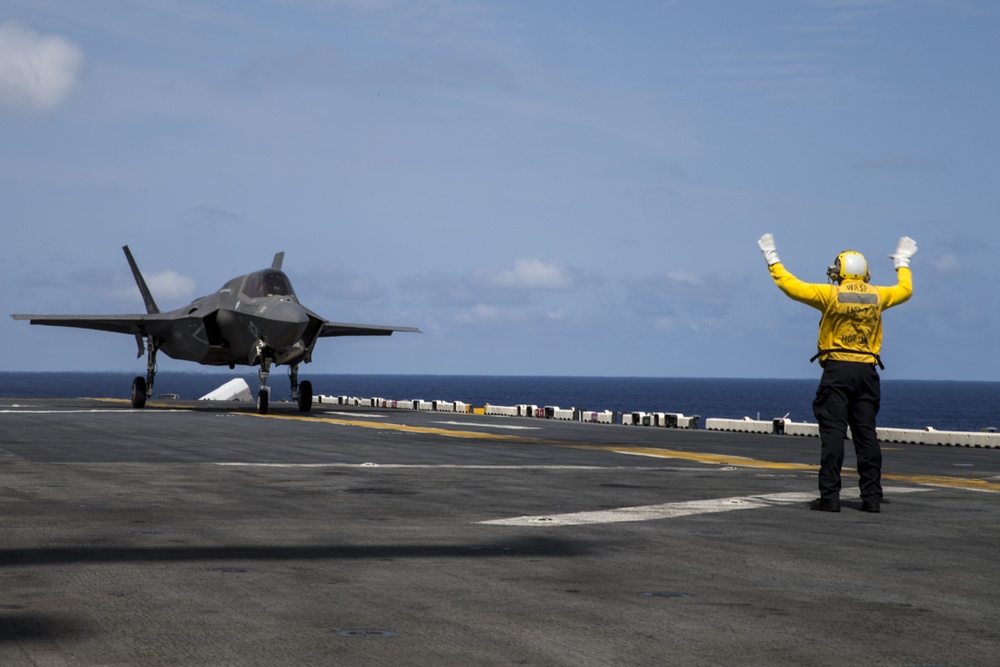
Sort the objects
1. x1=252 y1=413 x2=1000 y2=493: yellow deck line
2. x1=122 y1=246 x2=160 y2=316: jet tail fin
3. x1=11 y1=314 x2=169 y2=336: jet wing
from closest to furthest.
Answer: x1=252 y1=413 x2=1000 y2=493: yellow deck line
x1=11 y1=314 x2=169 y2=336: jet wing
x1=122 y1=246 x2=160 y2=316: jet tail fin

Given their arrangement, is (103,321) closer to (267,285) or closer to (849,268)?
(267,285)

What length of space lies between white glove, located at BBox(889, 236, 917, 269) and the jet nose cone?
2284cm

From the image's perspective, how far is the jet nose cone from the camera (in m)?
32.6

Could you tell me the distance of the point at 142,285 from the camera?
151 feet

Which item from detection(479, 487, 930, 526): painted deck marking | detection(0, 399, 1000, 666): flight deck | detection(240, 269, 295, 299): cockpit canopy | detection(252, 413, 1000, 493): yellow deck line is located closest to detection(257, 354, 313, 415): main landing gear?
detection(240, 269, 295, 299): cockpit canopy

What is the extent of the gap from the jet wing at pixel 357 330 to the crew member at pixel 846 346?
1193 inches

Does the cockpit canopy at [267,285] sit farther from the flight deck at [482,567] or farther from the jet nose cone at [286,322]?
the flight deck at [482,567]

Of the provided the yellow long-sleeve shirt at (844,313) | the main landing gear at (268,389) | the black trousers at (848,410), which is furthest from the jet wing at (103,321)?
the black trousers at (848,410)

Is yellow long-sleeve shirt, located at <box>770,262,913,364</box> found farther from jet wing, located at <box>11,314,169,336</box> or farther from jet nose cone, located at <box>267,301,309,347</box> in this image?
jet wing, located at <box>11,314,169,336</box>

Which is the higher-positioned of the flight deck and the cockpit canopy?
the cockpit canopy

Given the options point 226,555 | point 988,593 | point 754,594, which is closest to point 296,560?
point 226,555

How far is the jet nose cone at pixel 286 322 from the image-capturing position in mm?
32594

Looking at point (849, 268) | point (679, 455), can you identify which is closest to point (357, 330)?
point (679, 455)

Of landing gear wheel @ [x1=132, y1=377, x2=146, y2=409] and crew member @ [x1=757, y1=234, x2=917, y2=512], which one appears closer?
crew member @ [x1=757, y1=234, x2=917, y2=512]
